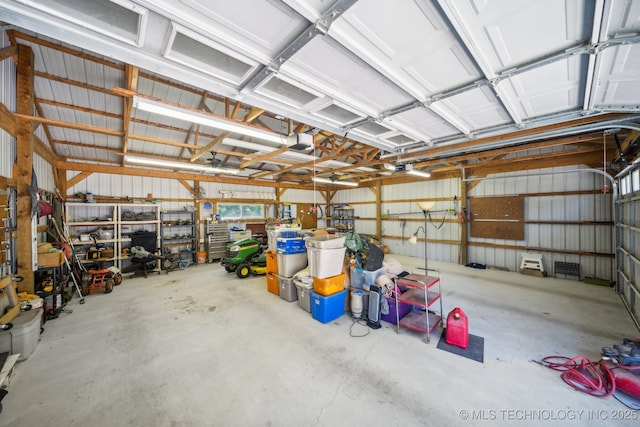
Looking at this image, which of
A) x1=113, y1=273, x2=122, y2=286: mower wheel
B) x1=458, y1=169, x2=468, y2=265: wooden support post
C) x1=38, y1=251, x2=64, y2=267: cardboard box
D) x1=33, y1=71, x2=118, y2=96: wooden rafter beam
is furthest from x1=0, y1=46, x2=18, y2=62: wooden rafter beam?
x1=458, y1=169, x2=468, y2=265: wooden support post

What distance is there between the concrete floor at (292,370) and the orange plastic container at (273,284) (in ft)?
1.74

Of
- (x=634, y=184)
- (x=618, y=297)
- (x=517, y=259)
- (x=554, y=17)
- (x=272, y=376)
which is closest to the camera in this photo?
(x=554, y=17)

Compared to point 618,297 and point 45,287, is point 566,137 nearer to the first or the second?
point 618,297

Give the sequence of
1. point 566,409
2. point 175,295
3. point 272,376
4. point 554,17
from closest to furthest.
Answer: point 554,17 → point 566,409 → point 272,376 → point 175,295

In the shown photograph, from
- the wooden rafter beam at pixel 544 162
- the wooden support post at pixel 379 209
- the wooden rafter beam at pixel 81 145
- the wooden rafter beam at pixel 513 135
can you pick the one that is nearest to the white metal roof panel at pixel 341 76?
the wooden rafter beam at pixel 513 135

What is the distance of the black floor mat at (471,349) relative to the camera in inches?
109

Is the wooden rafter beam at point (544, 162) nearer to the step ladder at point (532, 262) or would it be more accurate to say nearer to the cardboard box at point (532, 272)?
the step ladder at point (532, 262)

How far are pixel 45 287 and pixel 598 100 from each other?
8.33m

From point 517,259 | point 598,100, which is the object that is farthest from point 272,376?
point 517,259

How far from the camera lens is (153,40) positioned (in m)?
1.66

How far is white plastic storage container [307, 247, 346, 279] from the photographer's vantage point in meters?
3.62

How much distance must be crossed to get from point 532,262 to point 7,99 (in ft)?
37.7

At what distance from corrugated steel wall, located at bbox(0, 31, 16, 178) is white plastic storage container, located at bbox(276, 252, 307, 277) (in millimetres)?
4136

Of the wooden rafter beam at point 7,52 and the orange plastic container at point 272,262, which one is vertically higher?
the wooden rafter beam at point 7,52
